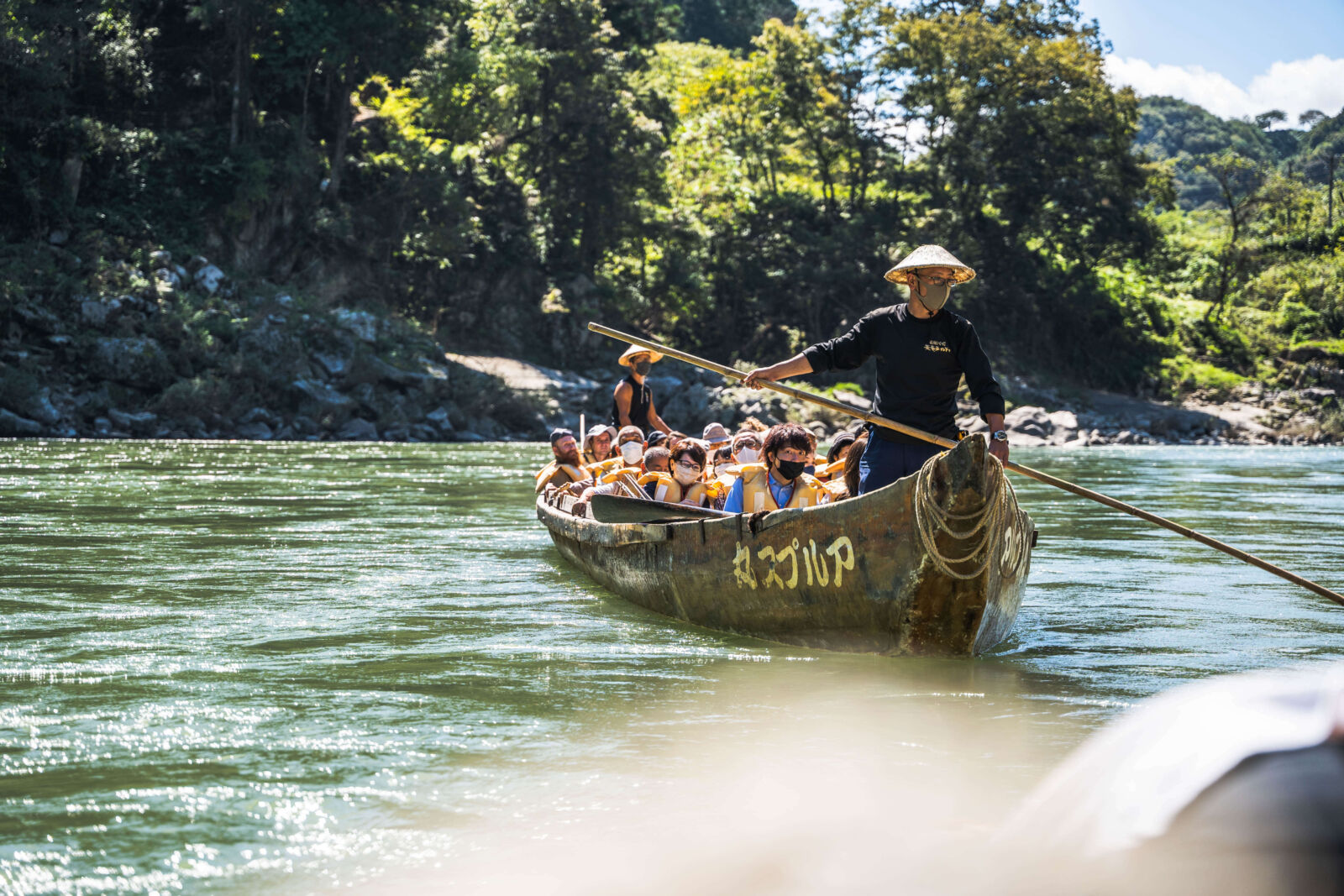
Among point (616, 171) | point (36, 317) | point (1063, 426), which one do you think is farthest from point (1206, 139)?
point (36, 317)

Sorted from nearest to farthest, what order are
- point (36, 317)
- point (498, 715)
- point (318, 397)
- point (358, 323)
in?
point (498, 715)
point (36, 317)
point (318, 397)
point (358, 323)

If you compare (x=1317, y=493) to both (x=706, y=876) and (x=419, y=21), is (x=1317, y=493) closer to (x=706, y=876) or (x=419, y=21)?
(x=706, y=876)

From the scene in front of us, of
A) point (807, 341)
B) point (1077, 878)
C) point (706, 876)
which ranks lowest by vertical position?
point (706, 876)

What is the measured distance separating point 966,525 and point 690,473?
2.90 meters

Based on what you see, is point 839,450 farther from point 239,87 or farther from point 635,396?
point 239,87

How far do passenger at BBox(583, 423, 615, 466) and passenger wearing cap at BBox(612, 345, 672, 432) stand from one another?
39cm

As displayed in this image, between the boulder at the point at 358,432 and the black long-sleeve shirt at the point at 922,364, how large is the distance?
73.9 feet

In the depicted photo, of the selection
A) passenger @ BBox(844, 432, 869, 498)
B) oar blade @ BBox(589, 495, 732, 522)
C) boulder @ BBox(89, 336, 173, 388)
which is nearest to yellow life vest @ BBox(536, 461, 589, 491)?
oar blade @ BBox(589, 495, 732, 522)

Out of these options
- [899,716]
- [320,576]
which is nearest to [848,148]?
[320,576]

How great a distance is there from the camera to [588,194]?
34719mm

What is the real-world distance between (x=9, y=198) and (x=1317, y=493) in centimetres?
2664

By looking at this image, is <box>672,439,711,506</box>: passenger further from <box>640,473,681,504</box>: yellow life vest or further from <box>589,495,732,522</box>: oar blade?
<box>589,495,732,522</box>: oar blade

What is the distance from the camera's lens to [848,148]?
37.7m

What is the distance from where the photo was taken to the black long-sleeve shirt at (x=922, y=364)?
5574mm
